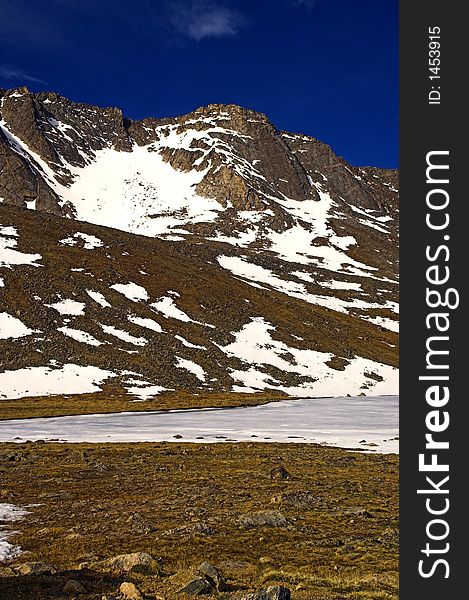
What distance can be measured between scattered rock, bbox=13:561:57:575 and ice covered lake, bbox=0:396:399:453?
87.8 feet

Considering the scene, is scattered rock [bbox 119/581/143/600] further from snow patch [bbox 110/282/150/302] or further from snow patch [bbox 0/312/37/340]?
snow patch [bbox 110/282/150/302]

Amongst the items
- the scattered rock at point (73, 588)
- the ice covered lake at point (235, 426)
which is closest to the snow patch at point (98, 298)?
the ice covered lake at point (235, 426)

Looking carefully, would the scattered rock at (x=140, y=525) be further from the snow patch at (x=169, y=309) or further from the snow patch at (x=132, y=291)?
the snow patch at (x=132, y=291)

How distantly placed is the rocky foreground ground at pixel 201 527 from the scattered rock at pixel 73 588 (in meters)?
0.02

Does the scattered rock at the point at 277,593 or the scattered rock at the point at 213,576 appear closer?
the scattered rock at the point at 277,593

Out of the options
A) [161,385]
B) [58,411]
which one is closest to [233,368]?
[161,385]

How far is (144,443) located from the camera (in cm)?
3853

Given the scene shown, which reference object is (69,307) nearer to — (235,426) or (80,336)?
(80,336)

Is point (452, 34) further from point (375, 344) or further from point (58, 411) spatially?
point (375, 344)

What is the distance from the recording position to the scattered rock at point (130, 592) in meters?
10.6

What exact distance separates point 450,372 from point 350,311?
127 m

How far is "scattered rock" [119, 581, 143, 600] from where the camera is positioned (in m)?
10.6

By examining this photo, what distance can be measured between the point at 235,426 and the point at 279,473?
23638 mm

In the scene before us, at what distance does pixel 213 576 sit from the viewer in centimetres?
1173
